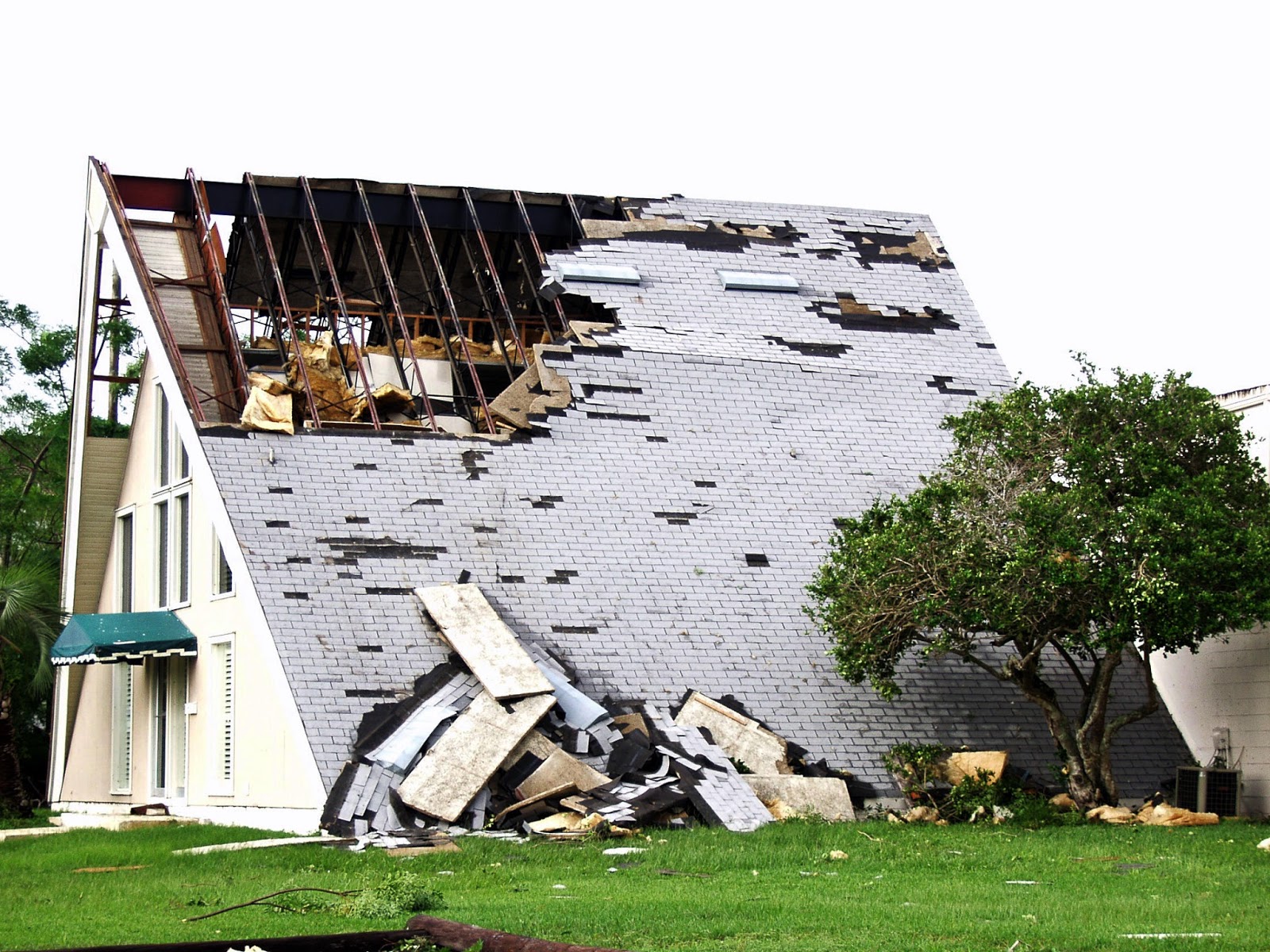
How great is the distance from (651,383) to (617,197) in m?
5.54

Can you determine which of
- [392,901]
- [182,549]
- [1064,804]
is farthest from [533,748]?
[182,549]

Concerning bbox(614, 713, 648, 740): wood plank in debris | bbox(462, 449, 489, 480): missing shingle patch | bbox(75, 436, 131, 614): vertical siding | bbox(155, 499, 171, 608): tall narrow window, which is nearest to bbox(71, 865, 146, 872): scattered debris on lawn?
bbox(614, 713, 648, 740): wood plank in debris

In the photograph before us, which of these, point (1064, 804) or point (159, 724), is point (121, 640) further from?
point (1064, 804)

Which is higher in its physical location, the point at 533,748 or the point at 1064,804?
the point at 533,748

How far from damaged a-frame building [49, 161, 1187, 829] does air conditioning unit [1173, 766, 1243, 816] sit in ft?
3.53

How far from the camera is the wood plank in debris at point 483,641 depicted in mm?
19641

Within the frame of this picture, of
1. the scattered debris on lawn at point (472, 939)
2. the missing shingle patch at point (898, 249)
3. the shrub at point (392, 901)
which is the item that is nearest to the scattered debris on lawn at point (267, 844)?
the shrub at point (392, 901)

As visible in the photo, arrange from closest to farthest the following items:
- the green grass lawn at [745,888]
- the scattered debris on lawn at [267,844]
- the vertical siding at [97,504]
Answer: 1. the green grass lawn at [745,888]
2. the scattered debris on lawn at [267,844]
3. the vertical siding at [97,504]

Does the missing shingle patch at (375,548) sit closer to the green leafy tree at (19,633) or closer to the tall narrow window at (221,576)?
the tall narrow window at (221,576)

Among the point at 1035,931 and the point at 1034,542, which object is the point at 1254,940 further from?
the point at 1034,542

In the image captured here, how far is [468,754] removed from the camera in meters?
18.9

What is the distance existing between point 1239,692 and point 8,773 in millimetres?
18735

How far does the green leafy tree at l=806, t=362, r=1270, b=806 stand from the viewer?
1925 cm

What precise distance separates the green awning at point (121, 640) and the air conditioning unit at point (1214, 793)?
1438 centimetres
